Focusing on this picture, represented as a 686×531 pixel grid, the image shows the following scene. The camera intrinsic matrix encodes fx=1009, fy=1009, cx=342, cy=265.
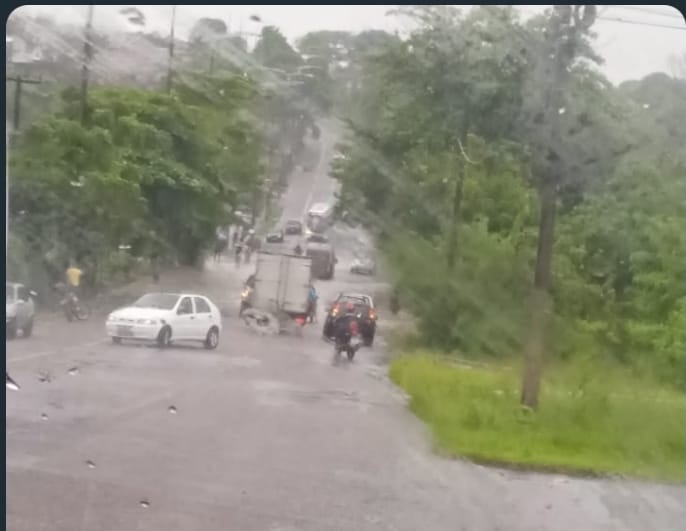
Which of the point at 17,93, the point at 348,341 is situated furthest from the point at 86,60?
the point at 348,341

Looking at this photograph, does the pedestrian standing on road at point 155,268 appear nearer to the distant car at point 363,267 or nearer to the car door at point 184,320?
the car door at point 184,320

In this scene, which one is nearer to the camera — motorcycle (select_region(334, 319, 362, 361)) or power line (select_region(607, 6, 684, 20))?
power line (select_region(607, 6, 684, 20))

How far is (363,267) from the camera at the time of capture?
2752mm

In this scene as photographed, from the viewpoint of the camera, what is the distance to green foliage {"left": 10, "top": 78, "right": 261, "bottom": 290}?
2.80 meters

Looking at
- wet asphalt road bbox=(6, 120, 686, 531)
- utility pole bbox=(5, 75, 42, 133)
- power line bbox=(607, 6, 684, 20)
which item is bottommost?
wet asphalt road bbox=(6, 120, 686, 531)

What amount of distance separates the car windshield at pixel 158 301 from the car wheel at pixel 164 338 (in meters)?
0.06

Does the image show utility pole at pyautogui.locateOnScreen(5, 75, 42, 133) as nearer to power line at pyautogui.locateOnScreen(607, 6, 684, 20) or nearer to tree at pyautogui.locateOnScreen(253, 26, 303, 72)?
tree at pyautogui.locateOnScreen(253, 26, 303, 72)

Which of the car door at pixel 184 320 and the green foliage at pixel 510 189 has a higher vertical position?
the green foliage at pixel 510 189

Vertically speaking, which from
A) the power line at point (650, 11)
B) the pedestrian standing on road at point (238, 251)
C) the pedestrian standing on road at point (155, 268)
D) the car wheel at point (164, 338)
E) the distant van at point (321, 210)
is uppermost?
the power line at point (650, 11)

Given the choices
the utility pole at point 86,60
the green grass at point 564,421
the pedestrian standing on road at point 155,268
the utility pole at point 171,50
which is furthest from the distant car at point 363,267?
the utility pole at point 86,60

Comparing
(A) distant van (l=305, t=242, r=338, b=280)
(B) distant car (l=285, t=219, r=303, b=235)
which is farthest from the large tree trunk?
(B) distant car (l=285, t=219, r=303, b=235)

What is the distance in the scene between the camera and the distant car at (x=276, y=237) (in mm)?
2773

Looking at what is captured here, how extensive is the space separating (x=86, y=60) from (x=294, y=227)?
75 cm

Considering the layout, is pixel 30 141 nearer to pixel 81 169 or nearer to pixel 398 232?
pixel 81 169
